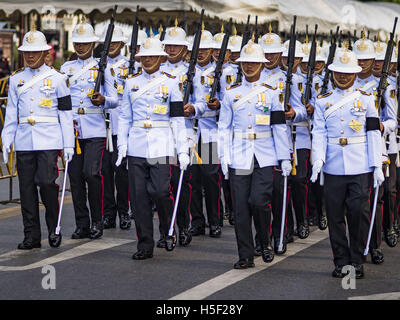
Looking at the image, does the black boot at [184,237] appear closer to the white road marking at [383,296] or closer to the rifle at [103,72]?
the rifle at [103,72]

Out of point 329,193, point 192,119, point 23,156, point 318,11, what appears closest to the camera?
point 329,193

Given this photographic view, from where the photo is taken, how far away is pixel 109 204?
33.6 feet

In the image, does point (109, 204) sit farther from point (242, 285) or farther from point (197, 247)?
point (242, 285)

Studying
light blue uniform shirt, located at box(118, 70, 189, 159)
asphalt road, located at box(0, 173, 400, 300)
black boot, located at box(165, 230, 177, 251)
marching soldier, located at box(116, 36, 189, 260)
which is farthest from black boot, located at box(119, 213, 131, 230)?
light blue uniform shirt, located at box(118, 70, 189, 159)

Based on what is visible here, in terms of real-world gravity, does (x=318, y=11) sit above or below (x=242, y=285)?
above

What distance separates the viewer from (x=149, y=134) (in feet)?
27.5

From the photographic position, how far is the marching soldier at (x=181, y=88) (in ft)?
30.3

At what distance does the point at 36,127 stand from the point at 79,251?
4.08 ft

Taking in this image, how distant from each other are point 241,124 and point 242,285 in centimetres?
157

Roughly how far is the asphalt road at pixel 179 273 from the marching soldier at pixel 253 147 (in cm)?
42

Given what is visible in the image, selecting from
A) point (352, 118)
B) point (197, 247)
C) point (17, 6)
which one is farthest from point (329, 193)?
point (17, 6)

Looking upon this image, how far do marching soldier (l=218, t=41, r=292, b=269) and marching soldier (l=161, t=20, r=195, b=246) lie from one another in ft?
4.10

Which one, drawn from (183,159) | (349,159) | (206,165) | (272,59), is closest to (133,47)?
(206,165)

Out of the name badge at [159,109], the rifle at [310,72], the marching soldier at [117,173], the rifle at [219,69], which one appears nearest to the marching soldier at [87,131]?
the marching soldier at [117,173]
